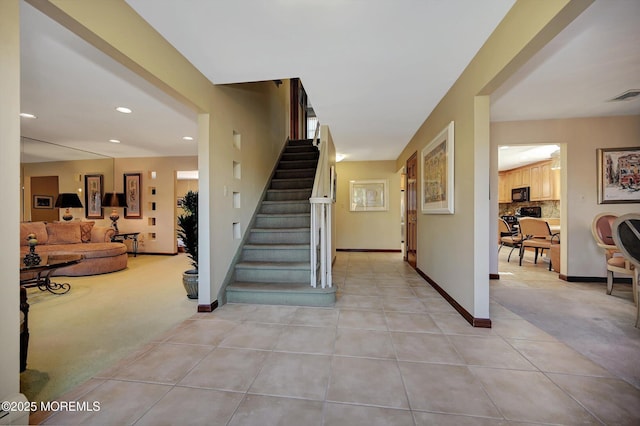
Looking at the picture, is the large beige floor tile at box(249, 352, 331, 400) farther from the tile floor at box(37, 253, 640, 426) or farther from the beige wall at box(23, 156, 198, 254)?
the beige wall at box(23, 156, 198, 254)

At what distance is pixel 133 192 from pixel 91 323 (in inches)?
189

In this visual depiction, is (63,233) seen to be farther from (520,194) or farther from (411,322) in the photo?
(520,194)

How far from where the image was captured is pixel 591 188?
12.2ft

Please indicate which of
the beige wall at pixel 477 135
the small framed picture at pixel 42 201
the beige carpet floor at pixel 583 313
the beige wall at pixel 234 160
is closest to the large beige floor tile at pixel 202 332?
the beige wall at pixel 234 160

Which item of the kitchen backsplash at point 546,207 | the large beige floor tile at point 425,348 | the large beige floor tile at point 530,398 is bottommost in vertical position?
the large beige floor tile at point 425,348

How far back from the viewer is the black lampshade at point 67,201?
16.5 feet

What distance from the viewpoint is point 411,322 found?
2359 millimetres

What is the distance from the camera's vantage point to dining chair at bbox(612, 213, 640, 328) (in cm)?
220

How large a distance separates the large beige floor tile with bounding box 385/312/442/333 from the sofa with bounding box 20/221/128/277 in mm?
4719

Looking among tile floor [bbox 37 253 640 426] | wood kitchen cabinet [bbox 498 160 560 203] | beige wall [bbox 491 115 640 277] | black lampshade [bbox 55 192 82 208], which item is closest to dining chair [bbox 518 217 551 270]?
beige wall [bbox 491 115 640 277]

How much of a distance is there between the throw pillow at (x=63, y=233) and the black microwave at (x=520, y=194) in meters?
10.7

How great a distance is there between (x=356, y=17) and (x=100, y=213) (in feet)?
23.6

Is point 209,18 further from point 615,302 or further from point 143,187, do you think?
point 143,187

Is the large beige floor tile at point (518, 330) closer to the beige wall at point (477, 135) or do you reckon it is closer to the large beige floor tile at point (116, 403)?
the beige wall at point (477, 135)
